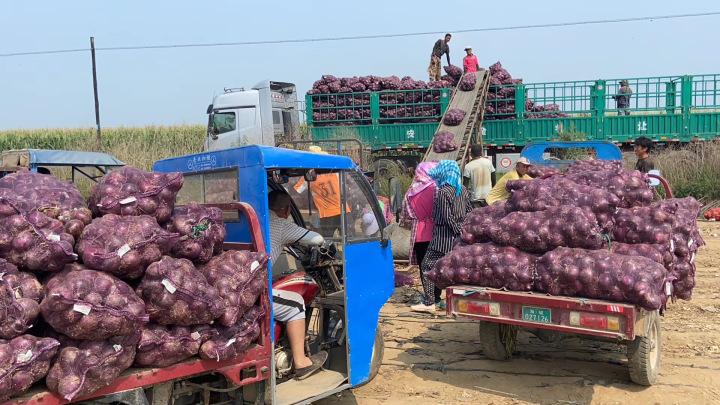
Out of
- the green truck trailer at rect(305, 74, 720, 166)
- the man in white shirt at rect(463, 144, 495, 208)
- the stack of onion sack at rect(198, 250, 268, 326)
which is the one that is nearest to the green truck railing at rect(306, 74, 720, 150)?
the green truck trailer at rect(305, 74, 720, 166)

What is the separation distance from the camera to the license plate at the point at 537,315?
479cm

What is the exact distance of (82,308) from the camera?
113 inches

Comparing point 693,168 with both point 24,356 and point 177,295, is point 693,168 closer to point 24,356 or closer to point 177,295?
point 177,295

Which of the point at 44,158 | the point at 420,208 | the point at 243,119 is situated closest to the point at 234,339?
the point at 420,208

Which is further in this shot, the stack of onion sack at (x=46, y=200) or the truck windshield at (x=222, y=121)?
the truck windshield at (x=222, y=121)

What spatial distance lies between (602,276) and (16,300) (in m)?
3.65

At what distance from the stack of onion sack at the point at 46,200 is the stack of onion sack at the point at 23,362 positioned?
0.58 meters

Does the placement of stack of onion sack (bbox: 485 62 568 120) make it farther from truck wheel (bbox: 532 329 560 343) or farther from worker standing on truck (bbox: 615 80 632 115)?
truck wheel (bbox: 532 329 560 343)

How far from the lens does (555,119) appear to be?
52.0 ft

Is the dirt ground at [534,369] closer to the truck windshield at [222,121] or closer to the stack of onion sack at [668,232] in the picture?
the stack of onion sack at [668,232]

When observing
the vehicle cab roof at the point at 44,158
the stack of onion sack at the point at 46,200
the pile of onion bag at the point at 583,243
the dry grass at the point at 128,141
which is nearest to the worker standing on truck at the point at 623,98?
the pile of onion bag at the point at 583,243

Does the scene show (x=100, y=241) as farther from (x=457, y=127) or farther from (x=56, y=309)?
(x=457, y=127)

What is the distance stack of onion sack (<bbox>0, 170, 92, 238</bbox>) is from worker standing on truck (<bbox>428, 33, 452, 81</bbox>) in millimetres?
16751

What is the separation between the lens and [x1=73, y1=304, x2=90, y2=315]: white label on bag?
113 inches
